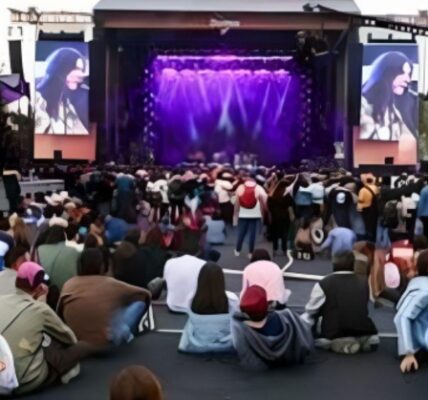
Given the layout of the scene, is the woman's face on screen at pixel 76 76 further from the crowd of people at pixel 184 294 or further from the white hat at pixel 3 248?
the white hat at pixel 3 248

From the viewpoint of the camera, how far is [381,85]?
26.8 meters

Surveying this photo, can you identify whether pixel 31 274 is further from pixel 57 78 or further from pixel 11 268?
pixel 57 78

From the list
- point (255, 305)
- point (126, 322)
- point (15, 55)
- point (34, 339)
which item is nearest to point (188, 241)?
point (126, 322)

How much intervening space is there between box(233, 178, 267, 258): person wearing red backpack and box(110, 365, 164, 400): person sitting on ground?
10.6 meters

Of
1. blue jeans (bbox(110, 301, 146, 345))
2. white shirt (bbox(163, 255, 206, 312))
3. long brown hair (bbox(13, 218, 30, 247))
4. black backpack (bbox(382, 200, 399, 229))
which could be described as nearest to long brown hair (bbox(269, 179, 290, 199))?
black backpack (bbox(382, 200, 399, 229))

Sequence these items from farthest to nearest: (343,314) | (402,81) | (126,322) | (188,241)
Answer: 1. (402,81)
2. (188,241)
3. (126,322)
4. (343,314)

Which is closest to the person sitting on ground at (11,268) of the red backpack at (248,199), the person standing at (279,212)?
the red backpack at (248,199)

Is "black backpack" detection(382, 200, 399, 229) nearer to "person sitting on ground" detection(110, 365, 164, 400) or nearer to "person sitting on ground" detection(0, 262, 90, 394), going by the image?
"person sitting on ground" detection(0, 262, 90, 394)

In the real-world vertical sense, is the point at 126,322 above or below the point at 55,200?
below

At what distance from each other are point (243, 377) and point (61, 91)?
2173cm

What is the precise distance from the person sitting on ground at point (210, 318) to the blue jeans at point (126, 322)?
0.44 metres

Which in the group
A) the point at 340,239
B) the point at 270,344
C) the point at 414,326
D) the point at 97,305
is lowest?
the point at 270,344

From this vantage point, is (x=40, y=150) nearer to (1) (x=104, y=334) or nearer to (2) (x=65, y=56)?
(2) (x=65, y=56)

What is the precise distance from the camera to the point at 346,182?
583 inches
